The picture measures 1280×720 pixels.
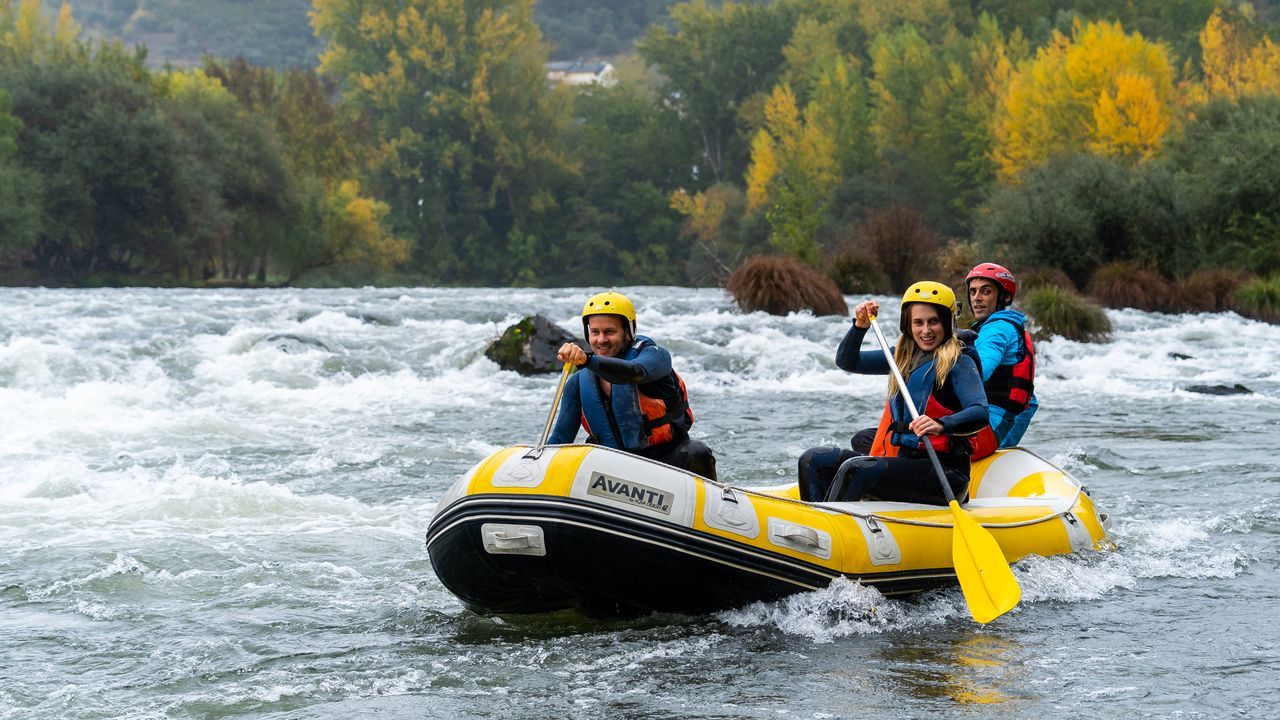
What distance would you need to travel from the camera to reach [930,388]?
5918 mm

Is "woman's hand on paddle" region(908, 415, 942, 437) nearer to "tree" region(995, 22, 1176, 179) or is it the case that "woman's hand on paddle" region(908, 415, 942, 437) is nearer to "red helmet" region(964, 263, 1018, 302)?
"red helmet" region(964, 263, 1018, 302)

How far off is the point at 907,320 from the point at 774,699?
81.9 inches

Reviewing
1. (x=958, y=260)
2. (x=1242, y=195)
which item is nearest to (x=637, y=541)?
(x=958, y=260)

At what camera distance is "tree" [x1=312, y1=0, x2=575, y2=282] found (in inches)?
2169

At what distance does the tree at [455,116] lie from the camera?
55094mm

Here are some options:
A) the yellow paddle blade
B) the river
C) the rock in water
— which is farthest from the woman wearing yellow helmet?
the rock in water

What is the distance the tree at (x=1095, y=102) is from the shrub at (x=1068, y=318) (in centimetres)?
1724

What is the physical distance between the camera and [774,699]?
14.7 ft

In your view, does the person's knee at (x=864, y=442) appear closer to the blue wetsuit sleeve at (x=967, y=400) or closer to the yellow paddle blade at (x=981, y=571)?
the blue wetsuit sleeve at (x=967, y=400)

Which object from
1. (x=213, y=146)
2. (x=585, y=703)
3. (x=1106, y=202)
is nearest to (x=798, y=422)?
(x=585, y=703)

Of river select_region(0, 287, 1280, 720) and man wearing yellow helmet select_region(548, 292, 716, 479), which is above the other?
man wearing yellow helmet select_region(548, 292, 716, 479)

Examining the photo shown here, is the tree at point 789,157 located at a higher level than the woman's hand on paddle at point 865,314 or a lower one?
higher

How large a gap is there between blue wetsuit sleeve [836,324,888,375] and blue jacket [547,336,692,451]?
813mm

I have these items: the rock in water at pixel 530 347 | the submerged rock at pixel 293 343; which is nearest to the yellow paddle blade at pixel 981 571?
the rock in water at pixel 530 347
